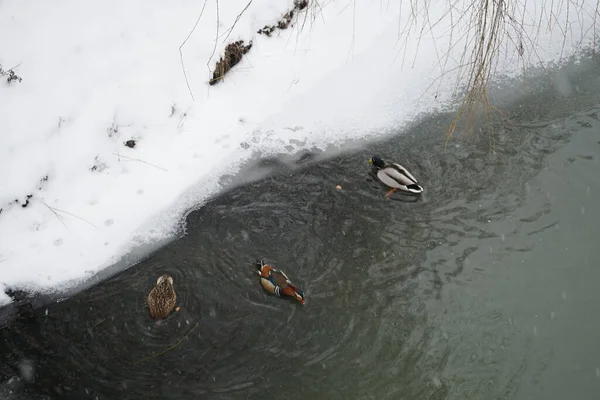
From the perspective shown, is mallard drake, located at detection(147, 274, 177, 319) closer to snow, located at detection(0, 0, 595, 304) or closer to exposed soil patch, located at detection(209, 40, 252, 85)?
snow, located at detection(0, 0, 595, 304)

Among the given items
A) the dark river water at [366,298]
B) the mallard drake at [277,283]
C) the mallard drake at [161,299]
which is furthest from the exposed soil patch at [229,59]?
the mallard drake at [161,299]

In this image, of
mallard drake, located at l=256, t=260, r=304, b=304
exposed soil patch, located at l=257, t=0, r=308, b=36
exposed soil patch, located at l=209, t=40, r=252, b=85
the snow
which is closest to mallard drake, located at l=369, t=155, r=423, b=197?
the snow

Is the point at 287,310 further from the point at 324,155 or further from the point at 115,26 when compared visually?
the point at 115,26

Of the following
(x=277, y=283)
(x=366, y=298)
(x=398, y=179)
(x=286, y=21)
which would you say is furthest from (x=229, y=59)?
(x=366, y=298)

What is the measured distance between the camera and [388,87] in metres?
8.00

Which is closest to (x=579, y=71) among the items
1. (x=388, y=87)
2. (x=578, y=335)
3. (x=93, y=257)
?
(x=388, y=87)

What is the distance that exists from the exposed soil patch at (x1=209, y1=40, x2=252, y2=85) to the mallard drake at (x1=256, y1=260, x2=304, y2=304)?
3029 millimetres

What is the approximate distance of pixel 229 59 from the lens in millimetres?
7738

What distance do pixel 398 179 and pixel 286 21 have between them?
10.8 feet

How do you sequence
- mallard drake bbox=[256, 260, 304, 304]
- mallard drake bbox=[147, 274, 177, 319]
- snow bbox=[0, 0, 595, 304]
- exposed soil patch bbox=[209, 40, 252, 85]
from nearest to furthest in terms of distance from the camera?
mallard drake bbox=[147, 274, 177, 319]
mallard drake bbox=[256, 260, 304, 304]
snow bbox=[0, 0, 595, 304]
exposed soil patch bbox=[209, 40, 252, 85]

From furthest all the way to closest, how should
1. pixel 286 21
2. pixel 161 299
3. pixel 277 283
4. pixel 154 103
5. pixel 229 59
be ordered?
1. pixel 286 21
2. pixel 229 59
3. pixel 154 103
4. pixel 277 283
5. pixel 161 299

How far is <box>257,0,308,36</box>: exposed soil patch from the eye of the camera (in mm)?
→ 8211

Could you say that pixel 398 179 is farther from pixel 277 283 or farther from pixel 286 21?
pixel 286 21

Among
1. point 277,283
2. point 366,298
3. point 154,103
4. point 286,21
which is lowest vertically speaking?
point 366,298
